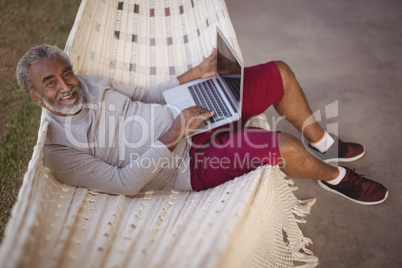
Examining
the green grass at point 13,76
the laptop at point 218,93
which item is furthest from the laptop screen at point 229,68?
the green grass at point 13,76

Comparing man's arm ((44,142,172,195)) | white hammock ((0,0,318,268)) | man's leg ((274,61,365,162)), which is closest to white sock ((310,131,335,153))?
man's leg ((274,61,365,162))

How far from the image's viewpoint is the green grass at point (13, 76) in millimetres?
1481

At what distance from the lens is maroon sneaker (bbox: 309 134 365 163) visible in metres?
1.38

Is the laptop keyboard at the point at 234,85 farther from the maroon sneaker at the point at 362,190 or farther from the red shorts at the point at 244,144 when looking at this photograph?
the maroon sneaker at the point at 362,190

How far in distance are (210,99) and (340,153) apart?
0.67m

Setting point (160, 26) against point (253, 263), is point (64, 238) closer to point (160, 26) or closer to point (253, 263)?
point (253, 263)

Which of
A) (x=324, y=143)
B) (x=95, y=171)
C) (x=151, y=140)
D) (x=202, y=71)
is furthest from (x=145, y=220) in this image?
(x=324, y=143)

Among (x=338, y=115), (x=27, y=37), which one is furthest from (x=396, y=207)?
(x=27, y=37)

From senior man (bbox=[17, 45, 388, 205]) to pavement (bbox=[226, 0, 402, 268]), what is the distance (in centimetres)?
12

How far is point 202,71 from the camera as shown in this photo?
1.38 meters

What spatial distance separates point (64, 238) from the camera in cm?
71

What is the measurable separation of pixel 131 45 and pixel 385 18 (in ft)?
6.11

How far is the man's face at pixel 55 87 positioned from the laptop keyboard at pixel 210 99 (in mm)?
484
